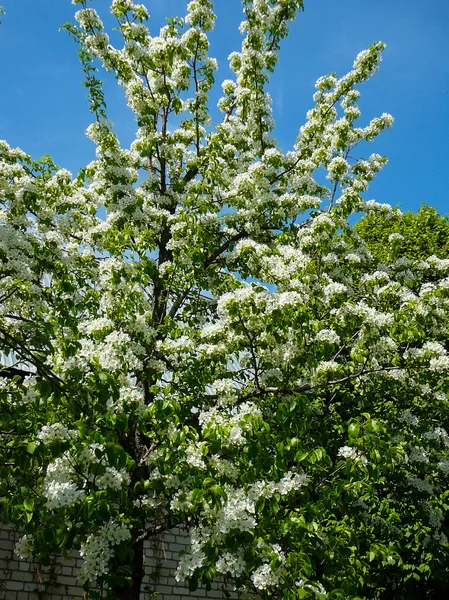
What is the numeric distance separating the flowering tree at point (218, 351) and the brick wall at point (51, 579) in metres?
2.05

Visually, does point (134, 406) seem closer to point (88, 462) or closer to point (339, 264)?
point (88, 462)

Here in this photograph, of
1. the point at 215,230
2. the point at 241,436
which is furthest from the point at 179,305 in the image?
the point at 241,436

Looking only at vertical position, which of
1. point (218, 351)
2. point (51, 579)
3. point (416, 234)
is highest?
point (416, 234)

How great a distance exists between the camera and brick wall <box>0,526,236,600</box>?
7672mm

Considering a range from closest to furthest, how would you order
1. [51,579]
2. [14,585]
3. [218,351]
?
[218,351] < [14,585] < [51,579]

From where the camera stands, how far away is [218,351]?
244 inches

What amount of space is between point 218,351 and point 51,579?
4.61 metres

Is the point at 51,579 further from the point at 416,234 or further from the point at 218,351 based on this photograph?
the point at 416,234

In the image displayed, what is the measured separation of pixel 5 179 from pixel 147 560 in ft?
21.6

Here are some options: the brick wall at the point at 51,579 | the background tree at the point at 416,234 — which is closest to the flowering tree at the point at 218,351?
the brick wall at the point at 51,579

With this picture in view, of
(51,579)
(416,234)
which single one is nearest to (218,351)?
(51,579)

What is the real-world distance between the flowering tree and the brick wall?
2.05 meters

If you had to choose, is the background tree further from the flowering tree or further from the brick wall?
the brick wall

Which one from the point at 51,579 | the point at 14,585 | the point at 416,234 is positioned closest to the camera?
the point at 14,585
